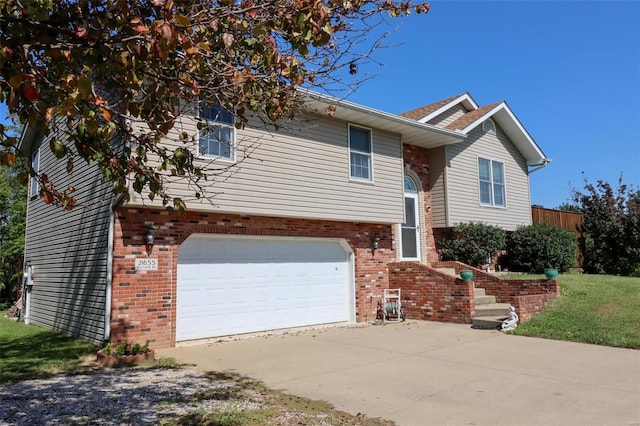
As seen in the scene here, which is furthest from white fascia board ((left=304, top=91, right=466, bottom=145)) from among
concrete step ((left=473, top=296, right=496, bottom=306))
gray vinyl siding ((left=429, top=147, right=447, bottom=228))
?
concrete step ((left=473, top=296, right=496, bottom=306))

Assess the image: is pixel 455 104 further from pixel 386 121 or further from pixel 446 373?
pixel 446 373

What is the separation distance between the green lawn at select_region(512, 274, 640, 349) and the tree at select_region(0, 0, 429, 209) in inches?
289

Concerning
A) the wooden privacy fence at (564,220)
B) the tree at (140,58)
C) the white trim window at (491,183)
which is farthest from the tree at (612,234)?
the tree at (140,58)

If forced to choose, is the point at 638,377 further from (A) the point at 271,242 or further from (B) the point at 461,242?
(B) the point at 461,242

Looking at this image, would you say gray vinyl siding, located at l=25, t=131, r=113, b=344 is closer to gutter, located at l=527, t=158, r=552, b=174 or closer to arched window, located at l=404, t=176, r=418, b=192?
arched window, located at l=404, t=176, r=418, b=192

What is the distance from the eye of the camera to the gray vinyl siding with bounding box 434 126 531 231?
15.7 metres

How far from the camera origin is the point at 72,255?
1132 cm

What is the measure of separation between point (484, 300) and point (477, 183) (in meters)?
4.91

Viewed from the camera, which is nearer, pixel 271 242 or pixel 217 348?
pixel 217 348

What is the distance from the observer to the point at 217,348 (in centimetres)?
954

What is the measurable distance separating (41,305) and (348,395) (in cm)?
1091

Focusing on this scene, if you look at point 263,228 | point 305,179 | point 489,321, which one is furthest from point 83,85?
point 489,321

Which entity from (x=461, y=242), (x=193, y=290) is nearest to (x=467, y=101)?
(x=461, y=242)

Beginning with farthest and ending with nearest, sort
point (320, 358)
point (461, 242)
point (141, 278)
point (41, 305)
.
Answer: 1. point (461, 242)
2. point (41, 305)
3. point (141, 278)
4. point (320, 358)
